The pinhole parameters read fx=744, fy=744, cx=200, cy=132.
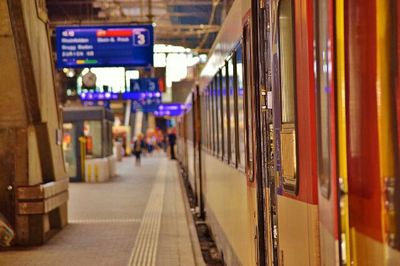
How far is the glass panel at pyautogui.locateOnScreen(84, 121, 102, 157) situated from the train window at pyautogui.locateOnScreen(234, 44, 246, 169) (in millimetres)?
19079

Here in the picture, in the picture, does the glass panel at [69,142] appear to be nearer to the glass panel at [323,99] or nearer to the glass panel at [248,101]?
the glass panel at [248,101]

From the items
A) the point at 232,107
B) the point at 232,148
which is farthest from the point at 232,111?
the point at 232,148

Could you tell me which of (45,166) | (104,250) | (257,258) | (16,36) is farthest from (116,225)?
(257,258)

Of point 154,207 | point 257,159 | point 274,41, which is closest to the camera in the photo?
point 274,41

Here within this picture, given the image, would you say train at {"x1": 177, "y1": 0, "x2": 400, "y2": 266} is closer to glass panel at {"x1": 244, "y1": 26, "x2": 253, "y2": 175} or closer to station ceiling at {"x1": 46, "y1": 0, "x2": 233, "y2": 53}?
glass panel at {"x1": 244, "y1": 26, "x2": 253, "y2": 175}

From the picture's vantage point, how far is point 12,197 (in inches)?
417

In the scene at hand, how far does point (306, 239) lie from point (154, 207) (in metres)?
13.7

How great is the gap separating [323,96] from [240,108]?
3.39m

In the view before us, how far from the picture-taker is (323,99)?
2.87m

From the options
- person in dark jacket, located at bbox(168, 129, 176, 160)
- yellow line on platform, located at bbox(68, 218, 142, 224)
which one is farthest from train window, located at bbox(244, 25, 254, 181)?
person in dark jacket, located at bbox(168, 129, 176, 160)

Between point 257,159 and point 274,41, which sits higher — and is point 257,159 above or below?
below

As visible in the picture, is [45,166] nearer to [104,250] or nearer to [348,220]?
[104,250]

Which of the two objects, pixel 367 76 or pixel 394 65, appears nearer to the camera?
pixel 394 65

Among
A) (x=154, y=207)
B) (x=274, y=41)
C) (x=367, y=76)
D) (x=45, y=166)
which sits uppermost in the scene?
(x=274, y=41)
